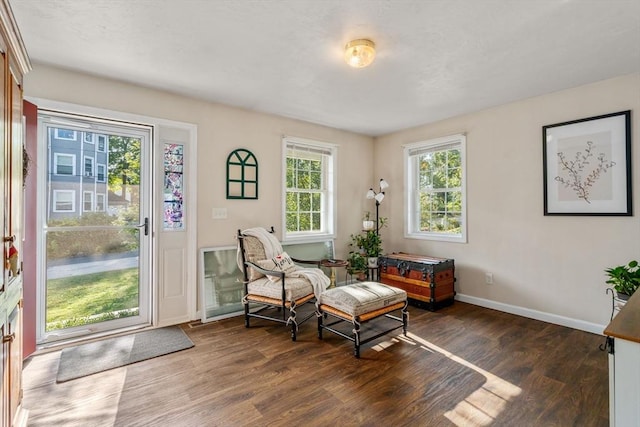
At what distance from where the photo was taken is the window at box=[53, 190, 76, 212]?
2.76 meters

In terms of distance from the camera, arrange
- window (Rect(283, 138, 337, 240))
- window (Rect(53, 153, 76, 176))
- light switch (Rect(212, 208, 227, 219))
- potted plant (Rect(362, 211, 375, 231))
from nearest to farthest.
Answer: window (Rect(53, 153, 76, 176)) → light switch (Rect(212, 208, 227, 219)) → window (Rect(283, 138, 337, 240)) → potted plant (Rect(362, 211, 375, 231))

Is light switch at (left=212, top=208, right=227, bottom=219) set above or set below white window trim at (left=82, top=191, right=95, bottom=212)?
below

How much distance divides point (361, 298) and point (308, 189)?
7.17ft

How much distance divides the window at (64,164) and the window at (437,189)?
13.3 ft

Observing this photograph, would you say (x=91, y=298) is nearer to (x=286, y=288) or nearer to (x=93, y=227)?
(x=93, y=227)

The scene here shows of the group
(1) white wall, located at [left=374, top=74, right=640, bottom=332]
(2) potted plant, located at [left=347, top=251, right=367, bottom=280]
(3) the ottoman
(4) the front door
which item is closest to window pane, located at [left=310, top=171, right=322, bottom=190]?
(2) potted plant, located at [left=347, top=251, right=367, bottom=280]

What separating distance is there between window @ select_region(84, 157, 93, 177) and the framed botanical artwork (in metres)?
4.61

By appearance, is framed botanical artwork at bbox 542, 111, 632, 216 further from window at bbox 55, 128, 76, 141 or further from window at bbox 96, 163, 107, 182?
window at bbox 55, 128, 76, 141

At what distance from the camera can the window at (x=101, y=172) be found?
9.76ft

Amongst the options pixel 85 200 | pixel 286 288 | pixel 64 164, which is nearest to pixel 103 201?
pixel 85 200

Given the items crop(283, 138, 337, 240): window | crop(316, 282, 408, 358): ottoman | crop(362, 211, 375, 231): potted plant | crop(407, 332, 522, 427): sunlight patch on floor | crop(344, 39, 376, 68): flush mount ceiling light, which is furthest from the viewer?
crop(362, 211, 375, 231): potted plant

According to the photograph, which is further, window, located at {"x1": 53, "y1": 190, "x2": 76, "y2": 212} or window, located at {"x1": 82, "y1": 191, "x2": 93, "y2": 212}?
window, located at {"x1": 82, "y1": 191, "x2": 93, "y2": 212}

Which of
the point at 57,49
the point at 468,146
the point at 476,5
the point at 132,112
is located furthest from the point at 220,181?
the point at 468,146

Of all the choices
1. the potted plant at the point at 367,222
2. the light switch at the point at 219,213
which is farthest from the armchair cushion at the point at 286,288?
the potted plant at the point at 367,222
